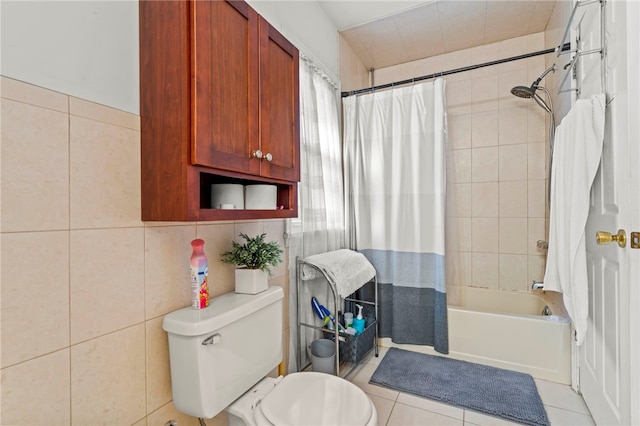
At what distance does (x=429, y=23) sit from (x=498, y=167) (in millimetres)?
1246

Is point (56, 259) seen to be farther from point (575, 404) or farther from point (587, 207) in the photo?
point (575, 404)

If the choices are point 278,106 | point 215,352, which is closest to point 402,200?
point 278,106

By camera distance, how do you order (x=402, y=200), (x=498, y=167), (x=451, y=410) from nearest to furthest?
1. (x=451, y=410)
2. (x=402, y=200)
3. (x=498, y=167)

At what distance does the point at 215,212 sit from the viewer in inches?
39.4

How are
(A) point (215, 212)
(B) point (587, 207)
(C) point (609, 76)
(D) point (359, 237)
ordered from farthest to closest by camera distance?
(D) point (359, 237), (B) point (587, 207), (C) point (609, 76), (A) point (215, 212)

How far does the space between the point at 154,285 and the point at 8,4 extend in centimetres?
80

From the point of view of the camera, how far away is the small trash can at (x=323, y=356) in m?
1.76

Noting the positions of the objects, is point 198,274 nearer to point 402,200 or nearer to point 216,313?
point 216,313

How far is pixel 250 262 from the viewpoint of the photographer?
1.27 m

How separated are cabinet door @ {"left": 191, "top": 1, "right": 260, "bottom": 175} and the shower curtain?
4.24 feet

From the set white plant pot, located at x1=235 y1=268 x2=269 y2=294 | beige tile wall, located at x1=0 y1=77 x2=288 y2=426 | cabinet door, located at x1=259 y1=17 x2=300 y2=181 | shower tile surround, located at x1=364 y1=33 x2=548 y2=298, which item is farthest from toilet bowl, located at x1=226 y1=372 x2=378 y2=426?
shower tile surround, located at x1=364 y1=33 x2=548 y2=298

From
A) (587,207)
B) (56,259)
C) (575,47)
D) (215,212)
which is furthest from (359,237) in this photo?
(56,259)

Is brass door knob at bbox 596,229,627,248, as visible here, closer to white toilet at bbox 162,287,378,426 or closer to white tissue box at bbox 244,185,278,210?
white toilet at bbox 162,287,378,426

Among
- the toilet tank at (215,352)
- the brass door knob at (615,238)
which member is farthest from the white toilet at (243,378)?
the brass door knob at (615,238)
